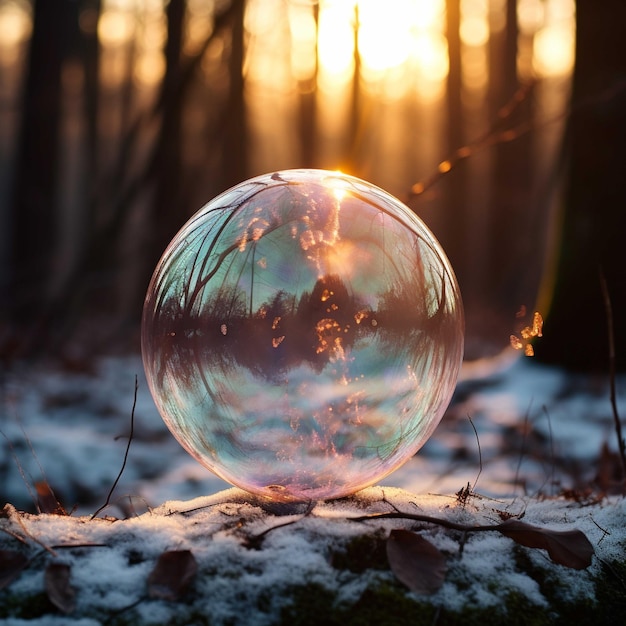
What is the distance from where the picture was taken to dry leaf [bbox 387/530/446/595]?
153 centimetres

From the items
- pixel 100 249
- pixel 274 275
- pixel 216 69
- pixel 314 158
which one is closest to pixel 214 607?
pixel 274 275

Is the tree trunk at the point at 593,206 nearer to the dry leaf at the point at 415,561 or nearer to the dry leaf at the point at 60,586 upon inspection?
the dry leaf at the point at 415,561

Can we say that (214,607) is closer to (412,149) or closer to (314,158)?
(314,158)

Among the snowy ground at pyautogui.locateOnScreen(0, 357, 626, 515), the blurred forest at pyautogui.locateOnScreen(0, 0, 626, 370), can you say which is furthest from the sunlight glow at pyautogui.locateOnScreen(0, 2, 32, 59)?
the snowy ground at pyautogui.locateOnScreen(0, 357, 626, 515)

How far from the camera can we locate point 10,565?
158 cm

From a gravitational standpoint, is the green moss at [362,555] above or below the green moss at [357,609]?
above

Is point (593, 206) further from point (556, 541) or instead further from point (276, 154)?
point (276, 154)

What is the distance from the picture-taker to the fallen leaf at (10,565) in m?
1.53

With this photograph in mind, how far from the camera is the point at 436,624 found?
1.45 meters

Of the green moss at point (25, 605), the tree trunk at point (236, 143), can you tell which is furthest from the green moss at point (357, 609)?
the tree trunk at point (236, 143)

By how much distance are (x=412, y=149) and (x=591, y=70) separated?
3250 cm

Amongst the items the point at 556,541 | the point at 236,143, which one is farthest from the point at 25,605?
the point at 236,143

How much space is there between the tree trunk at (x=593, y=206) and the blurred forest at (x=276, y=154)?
13 millimetres

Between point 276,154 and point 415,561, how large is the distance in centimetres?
3292
